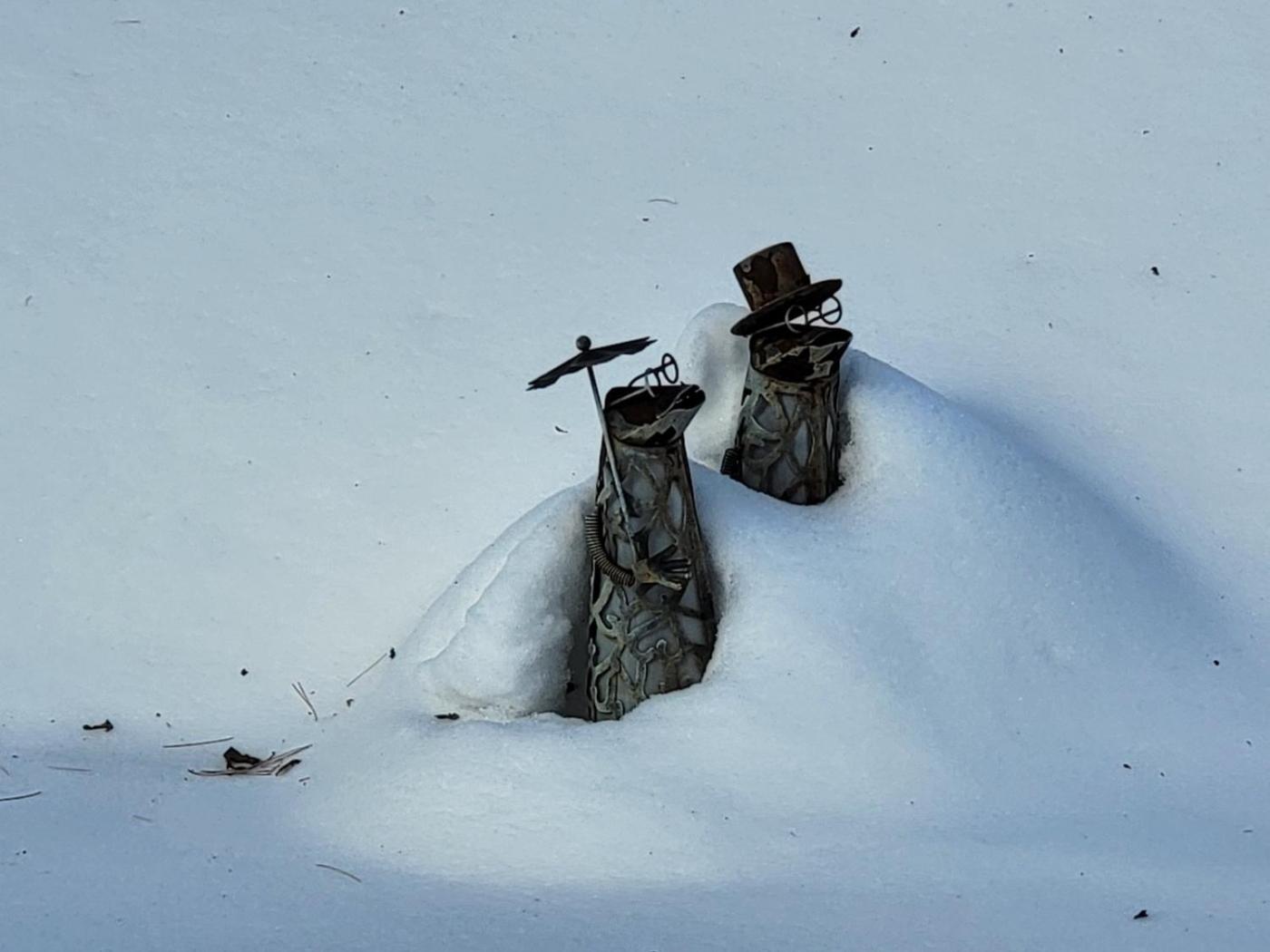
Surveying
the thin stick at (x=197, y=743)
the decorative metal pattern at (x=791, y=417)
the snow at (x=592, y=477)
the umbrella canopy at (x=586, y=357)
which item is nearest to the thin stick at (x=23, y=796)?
the snow at (x=592, y=477)

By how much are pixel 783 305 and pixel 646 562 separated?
32 cm

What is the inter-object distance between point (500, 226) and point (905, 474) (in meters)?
0.87

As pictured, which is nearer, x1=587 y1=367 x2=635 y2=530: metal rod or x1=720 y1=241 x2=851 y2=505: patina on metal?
x1=587 y1=367 x2=635 y2=530: metal rod

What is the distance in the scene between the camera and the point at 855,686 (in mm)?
1505

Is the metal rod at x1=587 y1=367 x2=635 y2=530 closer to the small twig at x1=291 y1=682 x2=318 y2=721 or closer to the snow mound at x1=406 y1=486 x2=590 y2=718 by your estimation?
the snow mound at x1=406 y1=486 x2=590 y2=718

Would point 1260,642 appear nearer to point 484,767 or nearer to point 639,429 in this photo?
point 639,429

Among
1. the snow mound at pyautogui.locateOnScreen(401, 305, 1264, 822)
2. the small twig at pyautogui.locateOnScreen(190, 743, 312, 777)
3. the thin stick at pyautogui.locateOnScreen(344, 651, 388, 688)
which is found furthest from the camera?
the thin stick at pyautogui.locateOnScreen(344, 651, 388, 688)

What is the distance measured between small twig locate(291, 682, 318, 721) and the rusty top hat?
602 mm

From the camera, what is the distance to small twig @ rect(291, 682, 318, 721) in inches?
67.1

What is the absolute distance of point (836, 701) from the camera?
1497mm

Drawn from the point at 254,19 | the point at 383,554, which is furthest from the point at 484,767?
the point at 254,19

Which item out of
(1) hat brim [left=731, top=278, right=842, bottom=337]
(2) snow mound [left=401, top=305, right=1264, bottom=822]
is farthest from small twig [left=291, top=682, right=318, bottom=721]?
(1) hat brim [left=731, top=278, right=842, bottom=337]

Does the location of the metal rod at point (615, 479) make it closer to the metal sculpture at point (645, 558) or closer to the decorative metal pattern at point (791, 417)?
the metal sculpture at point (645, 558)

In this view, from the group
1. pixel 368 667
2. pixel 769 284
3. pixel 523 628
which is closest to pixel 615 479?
pixel 523 628
